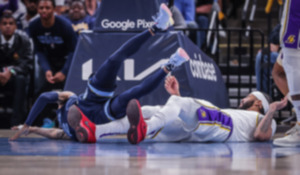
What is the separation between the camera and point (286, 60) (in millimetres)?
5168

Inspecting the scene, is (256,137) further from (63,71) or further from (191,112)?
(63,71)

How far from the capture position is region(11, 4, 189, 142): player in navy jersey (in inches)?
205

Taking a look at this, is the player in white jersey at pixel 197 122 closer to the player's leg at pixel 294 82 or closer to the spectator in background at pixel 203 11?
the player's leg at pixel 294 82

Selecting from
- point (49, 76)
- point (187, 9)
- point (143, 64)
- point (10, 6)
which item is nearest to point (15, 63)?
point (49, 76)

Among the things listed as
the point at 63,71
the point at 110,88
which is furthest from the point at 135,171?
the point at 63,71

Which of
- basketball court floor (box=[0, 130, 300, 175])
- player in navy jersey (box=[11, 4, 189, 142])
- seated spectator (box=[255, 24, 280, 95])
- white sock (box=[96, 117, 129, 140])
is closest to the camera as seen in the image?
basketball court floor (box=[0, 130, 300, 175])

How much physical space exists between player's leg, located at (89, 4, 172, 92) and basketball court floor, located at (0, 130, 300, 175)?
59cm

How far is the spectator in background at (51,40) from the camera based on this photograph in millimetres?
7973

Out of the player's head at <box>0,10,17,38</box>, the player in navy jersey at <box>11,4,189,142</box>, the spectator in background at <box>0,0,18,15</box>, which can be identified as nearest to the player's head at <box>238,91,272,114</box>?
the player in navy jersey at <box>11,4,189,142</box>

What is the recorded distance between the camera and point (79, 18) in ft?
28.6

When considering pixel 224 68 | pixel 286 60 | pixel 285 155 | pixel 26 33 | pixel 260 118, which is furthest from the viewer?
pixel 224 68

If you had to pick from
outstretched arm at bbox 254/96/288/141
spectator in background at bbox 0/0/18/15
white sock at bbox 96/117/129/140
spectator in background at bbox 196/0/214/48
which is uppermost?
spectator in background at bbox 0/0/18/15

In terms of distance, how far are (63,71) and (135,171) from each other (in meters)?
4.79

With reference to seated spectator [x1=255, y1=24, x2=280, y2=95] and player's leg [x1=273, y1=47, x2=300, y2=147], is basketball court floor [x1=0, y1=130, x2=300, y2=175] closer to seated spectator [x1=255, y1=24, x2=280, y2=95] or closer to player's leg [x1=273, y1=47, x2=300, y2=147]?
player's leg [x1=273, y1=47, x2=300, y2=147]
